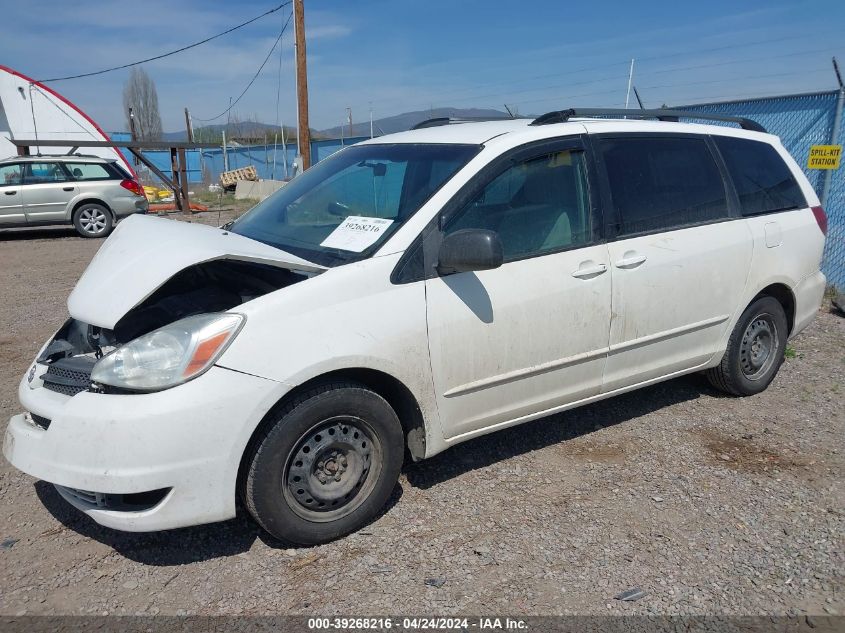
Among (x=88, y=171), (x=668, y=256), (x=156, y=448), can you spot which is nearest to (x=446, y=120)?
(x=668, y=256)

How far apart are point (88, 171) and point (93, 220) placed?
1016 mm

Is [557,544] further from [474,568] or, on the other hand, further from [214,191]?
[214,191]

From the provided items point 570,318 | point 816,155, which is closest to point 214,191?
point 816,155

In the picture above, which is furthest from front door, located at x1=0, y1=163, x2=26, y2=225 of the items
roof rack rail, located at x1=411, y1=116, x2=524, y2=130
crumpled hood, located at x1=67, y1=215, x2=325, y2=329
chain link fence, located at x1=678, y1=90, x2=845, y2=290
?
chain link fence, located at x1=678, y1=90, x2=845, y2=290

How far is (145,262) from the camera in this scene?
2943mm

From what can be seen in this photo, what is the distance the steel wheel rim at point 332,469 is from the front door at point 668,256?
1502 mm

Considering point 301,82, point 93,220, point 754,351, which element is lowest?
point 93,220

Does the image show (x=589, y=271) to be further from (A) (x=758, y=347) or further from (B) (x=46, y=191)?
(B) (x=46, y=191)

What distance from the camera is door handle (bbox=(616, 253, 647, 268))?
3.62 m

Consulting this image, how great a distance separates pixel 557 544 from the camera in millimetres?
3012

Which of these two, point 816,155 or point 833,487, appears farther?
point 816,155

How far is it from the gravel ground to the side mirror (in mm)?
1228

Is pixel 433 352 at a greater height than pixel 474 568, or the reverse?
pixel 433 352

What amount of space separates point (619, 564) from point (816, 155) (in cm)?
620
